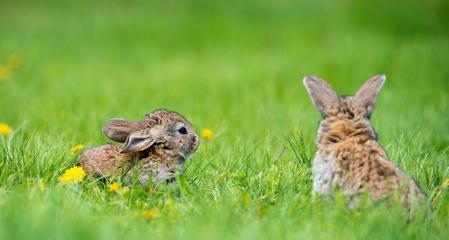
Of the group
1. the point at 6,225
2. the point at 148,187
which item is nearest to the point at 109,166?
the point at 148,187

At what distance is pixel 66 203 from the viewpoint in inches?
203

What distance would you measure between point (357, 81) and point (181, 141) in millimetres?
5993

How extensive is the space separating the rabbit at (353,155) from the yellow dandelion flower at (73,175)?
1532 millimetres

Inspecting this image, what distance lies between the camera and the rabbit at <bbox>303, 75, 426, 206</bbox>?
5137 millimetres

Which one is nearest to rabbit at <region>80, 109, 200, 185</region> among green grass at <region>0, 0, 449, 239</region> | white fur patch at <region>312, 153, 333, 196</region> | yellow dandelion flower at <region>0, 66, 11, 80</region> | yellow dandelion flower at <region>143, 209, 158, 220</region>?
green grass at <region>0, 0, 449, 239</region>

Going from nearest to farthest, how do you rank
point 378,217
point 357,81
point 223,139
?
point 378,217
point 223,139
point 357,81

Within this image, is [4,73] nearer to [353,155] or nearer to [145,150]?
[145,150]

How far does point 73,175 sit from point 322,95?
1.72 meters

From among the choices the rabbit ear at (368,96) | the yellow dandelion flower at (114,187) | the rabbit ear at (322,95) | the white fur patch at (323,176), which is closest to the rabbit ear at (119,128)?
the yellow dandelion flower at (114,187)

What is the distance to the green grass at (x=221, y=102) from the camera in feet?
16.5

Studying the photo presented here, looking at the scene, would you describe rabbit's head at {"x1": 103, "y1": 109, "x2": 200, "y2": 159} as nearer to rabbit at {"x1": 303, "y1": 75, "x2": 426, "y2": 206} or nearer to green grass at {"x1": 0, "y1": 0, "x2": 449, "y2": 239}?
green grass at {"x1": 0, "y1": 0, "x2": 449, "y2": 239}

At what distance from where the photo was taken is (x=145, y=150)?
6.25 m

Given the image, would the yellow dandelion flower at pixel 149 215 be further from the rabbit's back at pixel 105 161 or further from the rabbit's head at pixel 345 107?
the rabbit's head at pixel 345 107

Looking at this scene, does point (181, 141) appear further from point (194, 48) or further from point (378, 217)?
point (194, 48)
